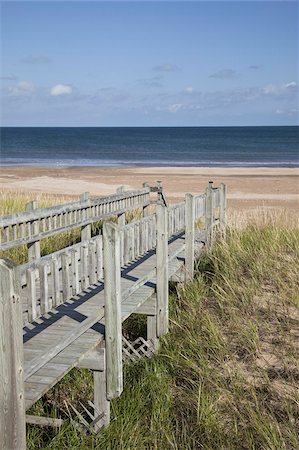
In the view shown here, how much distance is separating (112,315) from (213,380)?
127 centimetres

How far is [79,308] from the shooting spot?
592 cm

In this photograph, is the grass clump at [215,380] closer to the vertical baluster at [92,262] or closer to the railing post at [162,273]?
the railing post at [162,273]

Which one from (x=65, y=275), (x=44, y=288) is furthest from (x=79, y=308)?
(x=44, y=288)

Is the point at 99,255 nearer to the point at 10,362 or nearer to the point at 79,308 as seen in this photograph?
the point at 79,308

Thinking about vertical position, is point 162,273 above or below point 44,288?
below

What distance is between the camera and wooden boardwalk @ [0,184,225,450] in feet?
10.1

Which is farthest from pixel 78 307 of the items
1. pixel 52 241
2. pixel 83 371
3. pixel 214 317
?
pixel 52 241

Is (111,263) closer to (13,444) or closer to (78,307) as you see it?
(78,307)

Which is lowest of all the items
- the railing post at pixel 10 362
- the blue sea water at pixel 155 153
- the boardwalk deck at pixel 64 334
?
the blue sea water at pixel 155 153

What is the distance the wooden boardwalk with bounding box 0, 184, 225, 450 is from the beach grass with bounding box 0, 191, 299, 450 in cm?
29

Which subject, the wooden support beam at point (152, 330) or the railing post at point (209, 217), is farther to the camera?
the railing post at point (209, 217)

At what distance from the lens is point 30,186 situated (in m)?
26.1

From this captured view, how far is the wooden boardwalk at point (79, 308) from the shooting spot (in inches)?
121

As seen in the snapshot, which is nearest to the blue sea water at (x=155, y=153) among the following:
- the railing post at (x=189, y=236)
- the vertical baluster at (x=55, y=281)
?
the railing post at (x=189, y=236)
